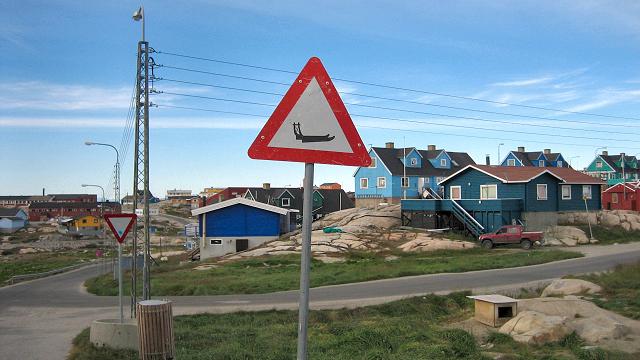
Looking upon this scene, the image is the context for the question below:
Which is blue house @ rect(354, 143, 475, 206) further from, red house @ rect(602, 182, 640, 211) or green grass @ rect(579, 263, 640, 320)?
green grass @ rect(579, 263, 640, 320)

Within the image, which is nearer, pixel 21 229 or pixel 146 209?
pixel 146 209

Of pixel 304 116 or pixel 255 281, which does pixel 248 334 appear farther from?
pixel 255 281

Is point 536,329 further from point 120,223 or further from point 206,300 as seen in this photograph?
point 206,300

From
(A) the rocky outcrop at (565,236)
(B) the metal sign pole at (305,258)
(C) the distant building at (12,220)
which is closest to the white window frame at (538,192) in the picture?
(A) the rocky outcrop at (565,236)

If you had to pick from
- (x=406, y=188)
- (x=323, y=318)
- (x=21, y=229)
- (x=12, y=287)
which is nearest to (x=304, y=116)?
(x=323, y=318)

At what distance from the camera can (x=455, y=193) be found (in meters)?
49.8

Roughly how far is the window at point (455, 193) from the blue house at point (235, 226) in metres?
15.4

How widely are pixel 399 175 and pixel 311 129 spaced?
61576 mm

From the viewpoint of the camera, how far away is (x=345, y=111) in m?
3.90

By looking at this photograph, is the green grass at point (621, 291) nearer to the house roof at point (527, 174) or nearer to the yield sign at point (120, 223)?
the yield sign at point (120, 223)

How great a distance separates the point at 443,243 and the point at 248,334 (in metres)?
28.5

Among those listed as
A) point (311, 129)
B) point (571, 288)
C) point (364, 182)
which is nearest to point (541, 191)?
point (364, 182)

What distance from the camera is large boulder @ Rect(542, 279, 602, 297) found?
17.4m

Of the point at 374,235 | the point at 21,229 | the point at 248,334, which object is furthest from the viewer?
the point at 21,229
